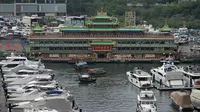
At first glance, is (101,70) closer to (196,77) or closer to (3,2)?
A: (196,77)

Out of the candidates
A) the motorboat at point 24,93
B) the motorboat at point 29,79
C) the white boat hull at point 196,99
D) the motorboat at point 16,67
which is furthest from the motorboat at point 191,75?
the motorboat at point 24,93

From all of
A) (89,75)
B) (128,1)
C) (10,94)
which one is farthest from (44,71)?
(128,1)

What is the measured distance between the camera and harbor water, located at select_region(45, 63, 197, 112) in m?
33.1

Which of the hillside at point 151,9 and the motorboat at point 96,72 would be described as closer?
the motorboat at point 96,72

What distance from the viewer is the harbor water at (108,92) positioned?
33125 millimetres

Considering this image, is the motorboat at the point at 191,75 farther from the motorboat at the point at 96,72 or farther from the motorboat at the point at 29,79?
the motorboat at the point at 29,79

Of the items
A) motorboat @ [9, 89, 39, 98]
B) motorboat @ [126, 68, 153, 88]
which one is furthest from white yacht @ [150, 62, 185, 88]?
motorboat @ [9, 89, 39, 98]

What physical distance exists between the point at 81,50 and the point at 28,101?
24.2 metres

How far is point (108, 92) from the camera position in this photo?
37562 mm

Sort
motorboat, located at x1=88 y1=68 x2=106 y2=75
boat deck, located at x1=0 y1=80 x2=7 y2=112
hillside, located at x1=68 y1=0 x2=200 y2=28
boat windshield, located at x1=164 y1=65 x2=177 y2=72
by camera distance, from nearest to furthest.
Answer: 1. boat deck, located at x1=0 y1=80 x2=7 y2=112
2. boat windshield, located at x1=164 y1=65 x2=177 y2=72
3. motorboat, located at x1=88 y1=68 x2=106 y2=75
4. hillside, located at x1=68 y1=0 x2=200 y2=28

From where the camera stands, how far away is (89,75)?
41.7 m

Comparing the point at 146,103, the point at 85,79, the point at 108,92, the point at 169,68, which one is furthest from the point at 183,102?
the point at 85,79

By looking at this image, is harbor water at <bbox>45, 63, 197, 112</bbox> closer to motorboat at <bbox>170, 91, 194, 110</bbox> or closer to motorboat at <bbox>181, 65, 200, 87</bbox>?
motorboat at <bbox>170, 91, 194, 110</bbox>

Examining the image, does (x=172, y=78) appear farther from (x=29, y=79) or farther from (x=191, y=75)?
(x=29, y=79)
